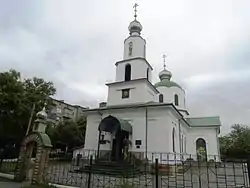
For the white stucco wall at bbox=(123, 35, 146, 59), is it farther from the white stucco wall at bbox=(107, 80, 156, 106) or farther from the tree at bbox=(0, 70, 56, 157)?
the tree at bbox=(0, 70, 56, 157)

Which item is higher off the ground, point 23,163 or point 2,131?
point 2,131

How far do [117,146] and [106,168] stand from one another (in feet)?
11.9

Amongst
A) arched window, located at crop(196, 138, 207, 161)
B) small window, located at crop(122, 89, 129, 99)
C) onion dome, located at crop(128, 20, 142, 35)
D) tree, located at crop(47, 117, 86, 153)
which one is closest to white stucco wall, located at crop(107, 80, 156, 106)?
small window, located at crop(122, 89, 129, 99)

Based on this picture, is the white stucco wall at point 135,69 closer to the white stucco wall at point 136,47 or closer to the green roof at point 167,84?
the white stucco wall at point 136,47

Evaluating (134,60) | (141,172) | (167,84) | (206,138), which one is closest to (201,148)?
(206,138)

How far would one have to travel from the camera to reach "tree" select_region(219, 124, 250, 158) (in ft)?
130

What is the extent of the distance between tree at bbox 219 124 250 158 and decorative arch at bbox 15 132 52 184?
34.6m

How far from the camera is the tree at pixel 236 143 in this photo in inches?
1555

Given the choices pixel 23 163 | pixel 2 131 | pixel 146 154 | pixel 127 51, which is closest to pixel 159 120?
pixel 146 154

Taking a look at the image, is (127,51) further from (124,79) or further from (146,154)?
(146,154)

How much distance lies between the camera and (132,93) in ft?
70.4

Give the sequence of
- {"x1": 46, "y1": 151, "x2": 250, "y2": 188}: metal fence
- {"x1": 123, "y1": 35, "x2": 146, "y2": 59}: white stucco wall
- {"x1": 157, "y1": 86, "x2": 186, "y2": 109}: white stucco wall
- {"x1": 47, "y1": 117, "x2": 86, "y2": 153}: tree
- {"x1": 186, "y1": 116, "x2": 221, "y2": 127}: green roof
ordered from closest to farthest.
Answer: {"x1": 46, "y1": 151, "x2": 250, "y2": 188}: metal fence < {"x1": 123, "y1": 35, "x2": 146, "y2": 59}: white stucco wall < {"x1": 47, "y1": 117, "x2": 86, "y2": 153}: tree < {"x1": 186, "y1": 116, "x2": 221, "y2": 127}: green roof < {"x1": 157, "y1": 86, "x2": 186, "y2": 109}: white stucco wall

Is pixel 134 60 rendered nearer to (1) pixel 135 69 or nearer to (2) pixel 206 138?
(1) pixel 135 69

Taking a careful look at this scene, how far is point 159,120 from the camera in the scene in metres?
18.9
